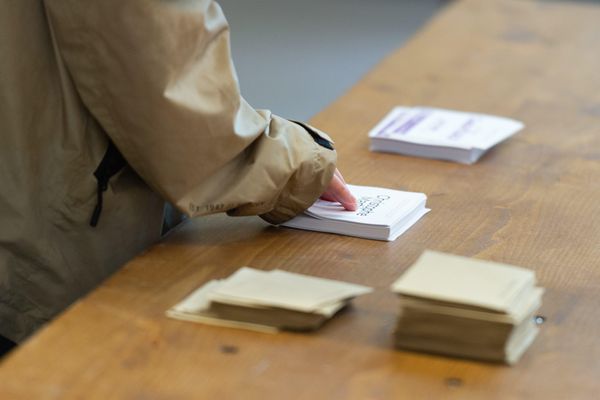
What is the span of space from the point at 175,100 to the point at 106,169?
0.64 feet

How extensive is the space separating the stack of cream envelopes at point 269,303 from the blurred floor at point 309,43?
287 centimetres

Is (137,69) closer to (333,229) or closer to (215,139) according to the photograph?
(215,139)

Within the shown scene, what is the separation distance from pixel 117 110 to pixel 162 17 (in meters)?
0.15

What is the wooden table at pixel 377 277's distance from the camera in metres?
1.19

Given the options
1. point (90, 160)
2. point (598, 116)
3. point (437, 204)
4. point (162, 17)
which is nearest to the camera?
point (162, 17)

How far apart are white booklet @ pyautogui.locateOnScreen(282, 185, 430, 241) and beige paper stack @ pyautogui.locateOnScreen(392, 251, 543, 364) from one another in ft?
1.15

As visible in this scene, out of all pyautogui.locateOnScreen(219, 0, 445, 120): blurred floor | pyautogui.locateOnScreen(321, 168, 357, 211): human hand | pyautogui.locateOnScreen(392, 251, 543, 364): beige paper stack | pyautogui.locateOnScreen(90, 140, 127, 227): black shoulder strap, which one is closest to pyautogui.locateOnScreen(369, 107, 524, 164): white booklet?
pyautogui.locateOnScreen(321, 168, 357, 211): human hand

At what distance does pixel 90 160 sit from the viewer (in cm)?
159

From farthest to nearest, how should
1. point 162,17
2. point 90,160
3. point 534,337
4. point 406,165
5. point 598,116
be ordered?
point 598,116 < point 406,165 < point 90,160 < point 162,17 < point 534,337

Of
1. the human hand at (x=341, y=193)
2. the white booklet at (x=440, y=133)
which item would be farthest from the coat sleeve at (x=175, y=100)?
the white booklet at (x=440, y=133)

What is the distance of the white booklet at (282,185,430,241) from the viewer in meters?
1.64

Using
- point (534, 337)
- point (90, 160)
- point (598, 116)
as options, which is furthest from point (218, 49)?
point (598, 116)

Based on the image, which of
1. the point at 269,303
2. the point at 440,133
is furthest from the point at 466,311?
the point at 440,133

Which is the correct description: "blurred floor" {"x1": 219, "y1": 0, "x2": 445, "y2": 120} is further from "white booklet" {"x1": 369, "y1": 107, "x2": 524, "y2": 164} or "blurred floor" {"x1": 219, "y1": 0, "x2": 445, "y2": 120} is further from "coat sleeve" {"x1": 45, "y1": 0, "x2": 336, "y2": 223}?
"coat sleeve" {"x1": 45, "y1": 0, "x2": 336, "y2": 223}
